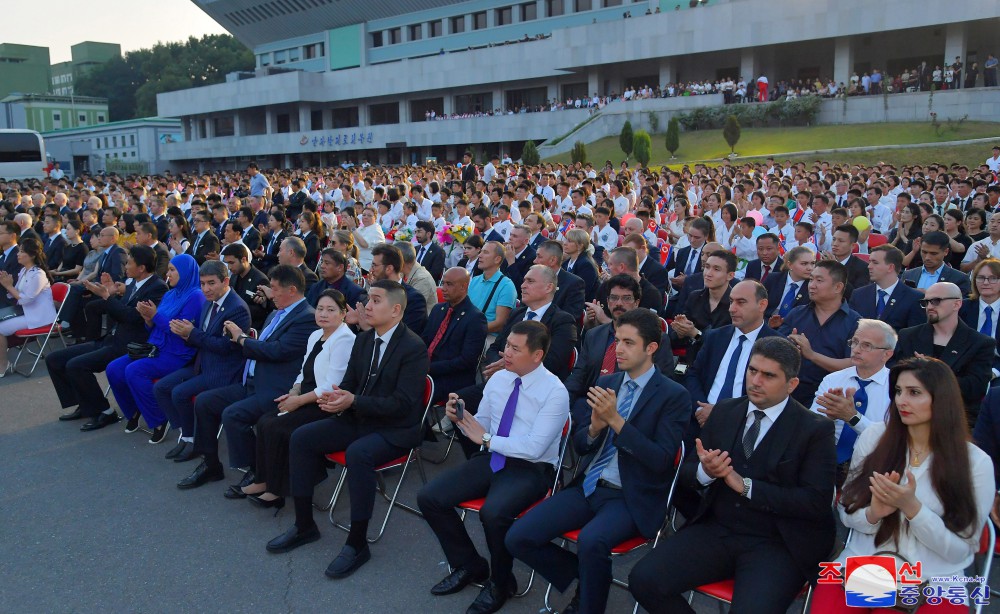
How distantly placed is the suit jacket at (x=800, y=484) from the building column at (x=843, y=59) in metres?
39.6

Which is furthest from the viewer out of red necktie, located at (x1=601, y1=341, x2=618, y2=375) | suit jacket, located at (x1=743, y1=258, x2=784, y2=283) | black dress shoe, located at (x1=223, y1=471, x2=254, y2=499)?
suit jacket, located at (x1=743, y1=258, x2=784, y2=283)

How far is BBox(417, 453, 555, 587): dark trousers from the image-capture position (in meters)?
3.92

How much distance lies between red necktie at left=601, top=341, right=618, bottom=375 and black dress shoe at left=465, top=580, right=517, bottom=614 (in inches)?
61.8

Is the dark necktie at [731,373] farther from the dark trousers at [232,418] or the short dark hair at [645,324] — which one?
the dark trousers at [232,418]

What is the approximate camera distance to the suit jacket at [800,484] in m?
3.30

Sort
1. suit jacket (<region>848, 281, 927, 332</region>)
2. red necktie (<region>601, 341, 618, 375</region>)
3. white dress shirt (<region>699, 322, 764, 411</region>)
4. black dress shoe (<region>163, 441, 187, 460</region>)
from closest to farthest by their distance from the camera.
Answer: white dress shirt (<region>699, 322, 764, 411</region>), red necktie (<region>601, 341, 618, 375</region>), suit jacket (<region>848, 281, 927, 332</region>), black dress shoe (<region>163, 441, 187, 460</region>)

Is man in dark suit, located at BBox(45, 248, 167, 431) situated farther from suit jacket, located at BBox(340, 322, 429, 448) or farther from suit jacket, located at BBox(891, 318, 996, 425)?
suit jacket, located at BBox(891, 318, 996, 425)

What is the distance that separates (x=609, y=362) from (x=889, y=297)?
2.64 metres

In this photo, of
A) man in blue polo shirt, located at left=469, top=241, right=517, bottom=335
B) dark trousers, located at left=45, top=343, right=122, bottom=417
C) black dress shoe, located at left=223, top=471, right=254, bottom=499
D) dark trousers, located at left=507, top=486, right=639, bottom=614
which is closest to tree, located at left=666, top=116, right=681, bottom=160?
man in blue polo shirt, located at left=469, top=241, right=517, bottom=335

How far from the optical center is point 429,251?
9.64 metres

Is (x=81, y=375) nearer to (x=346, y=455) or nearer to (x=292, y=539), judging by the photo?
(x=292, y=539)

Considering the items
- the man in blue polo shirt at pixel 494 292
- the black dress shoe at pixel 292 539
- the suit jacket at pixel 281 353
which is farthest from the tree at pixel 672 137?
the black dress shoe at pixel 292 539

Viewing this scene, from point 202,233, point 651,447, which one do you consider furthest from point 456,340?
point 202,233

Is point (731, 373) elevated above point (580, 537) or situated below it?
above
